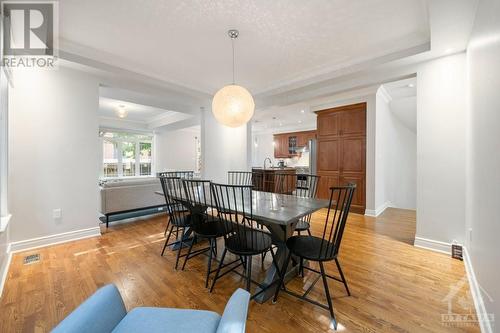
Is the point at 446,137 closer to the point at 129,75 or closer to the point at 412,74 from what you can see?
the point at 412,74

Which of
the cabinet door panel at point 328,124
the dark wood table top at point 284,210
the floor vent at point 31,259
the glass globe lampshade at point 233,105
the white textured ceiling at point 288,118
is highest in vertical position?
the white textured ceiling at point 288,118

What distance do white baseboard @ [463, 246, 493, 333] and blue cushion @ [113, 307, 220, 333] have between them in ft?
5.58

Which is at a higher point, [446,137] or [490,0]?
[490,0]

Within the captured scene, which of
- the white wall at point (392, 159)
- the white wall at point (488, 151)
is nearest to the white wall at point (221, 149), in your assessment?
the white wall at point (392, 159)

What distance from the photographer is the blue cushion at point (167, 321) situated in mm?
930

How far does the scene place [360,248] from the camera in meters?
2.77

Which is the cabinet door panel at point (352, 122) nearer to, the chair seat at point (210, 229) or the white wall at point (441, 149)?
the white wall at point (441, 149)

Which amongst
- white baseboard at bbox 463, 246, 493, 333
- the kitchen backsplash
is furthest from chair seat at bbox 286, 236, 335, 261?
the kitchen backsplash

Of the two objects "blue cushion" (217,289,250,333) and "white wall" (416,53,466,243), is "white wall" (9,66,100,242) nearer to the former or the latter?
"blue cushion" (217,289,250,333)

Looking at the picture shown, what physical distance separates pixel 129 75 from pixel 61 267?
2747 millimetres

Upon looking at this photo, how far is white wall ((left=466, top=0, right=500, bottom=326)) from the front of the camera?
1291 millimetres

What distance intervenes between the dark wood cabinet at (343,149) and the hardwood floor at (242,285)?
6.43 feet

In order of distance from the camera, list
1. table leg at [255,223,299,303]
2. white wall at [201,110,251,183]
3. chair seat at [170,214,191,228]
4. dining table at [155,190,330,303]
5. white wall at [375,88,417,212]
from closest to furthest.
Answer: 1. dining table at [155,190,330,303]
2. table leg at [255,223,299,303]
3. chair seat at [170,214,191,228]
4. white wall at [375,88,417,212]
5. white wall at [201,110,251,183]

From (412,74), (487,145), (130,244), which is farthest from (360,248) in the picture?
(130,244)
